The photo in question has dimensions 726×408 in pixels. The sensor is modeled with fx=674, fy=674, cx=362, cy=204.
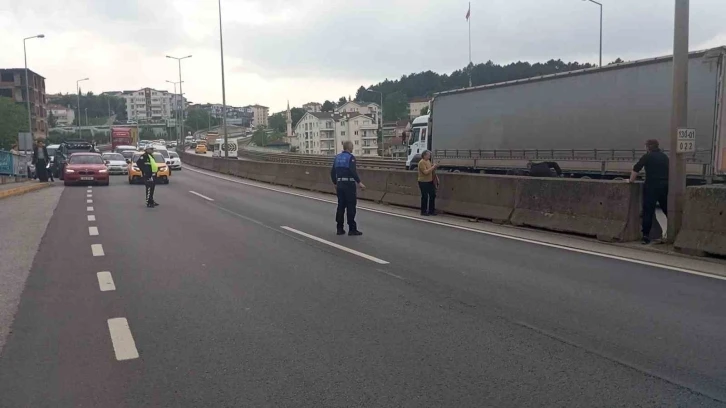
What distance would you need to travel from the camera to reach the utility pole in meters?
10.5

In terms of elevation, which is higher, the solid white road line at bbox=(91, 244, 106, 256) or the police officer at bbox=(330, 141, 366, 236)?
the police officer at bbox=(330, 141, 366, 236)

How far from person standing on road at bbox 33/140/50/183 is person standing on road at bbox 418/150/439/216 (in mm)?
19288

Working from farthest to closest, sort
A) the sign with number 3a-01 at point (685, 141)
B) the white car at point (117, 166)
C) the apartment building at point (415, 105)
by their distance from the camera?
1. the apartment building at point (415, 105)
2. the white car at point (117, 166)
3. the sign with number 3a-01 at point (685, 141)

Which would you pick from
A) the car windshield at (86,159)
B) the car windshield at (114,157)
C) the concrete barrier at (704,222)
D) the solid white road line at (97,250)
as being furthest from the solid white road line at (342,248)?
the car windshield at (114,157)

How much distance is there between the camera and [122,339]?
5906mm

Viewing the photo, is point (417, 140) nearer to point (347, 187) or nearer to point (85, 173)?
point (85, 173)

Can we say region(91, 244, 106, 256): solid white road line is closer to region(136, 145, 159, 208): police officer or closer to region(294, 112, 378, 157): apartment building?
region(136, 145, 159, 208): police officer

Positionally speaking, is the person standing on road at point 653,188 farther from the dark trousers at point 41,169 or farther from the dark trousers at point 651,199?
the dark trousers at point 41,169

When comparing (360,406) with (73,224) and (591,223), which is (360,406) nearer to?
(591,223)

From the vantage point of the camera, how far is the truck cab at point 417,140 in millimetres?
31750

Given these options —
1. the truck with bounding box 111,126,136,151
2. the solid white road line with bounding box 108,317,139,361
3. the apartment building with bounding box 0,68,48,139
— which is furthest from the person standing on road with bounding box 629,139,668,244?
the apartment building with bounding box 0,68,48,139

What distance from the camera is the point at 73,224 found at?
14586 mm

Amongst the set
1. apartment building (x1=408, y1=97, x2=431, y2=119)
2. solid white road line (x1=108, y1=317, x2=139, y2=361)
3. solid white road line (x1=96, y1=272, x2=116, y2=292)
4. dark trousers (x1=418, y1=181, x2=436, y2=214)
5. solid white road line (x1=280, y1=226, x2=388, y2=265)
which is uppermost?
apartment building (x1=408, y1=97, x2=431, y2=119)

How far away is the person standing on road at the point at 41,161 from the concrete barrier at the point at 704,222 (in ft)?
84.7
